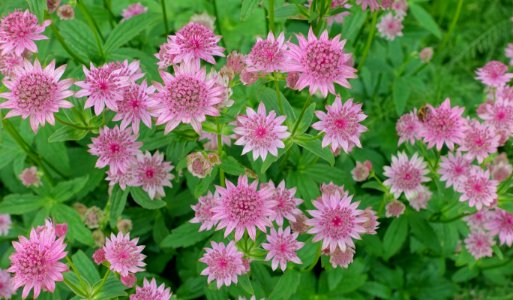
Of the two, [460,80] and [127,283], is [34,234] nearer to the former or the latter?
[127,283]

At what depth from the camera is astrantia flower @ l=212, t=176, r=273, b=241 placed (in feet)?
6.05

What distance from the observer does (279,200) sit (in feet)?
6.61

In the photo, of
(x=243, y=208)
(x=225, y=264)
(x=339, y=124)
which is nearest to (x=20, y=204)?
(x=225, y=264)

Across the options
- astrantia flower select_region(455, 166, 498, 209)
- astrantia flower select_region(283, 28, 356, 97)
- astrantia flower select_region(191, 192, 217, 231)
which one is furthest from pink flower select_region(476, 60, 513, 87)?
astrantia flower select_region(191, 192, 217, 231)

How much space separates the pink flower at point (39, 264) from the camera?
170 cm

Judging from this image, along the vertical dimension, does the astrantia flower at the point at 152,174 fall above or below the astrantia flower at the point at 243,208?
above

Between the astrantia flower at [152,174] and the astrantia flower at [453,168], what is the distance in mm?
1168

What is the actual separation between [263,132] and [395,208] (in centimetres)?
84

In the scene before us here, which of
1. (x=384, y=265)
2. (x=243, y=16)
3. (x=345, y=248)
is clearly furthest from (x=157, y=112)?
(x=384, y=265)

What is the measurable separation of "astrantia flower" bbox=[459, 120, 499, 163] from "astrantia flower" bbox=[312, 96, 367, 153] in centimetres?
63

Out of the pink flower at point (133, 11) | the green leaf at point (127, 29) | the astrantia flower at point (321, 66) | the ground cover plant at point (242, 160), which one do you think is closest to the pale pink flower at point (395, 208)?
the ground cover plant at point (242, 160)

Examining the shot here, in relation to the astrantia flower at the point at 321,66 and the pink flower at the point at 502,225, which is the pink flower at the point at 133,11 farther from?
the pink flower at the point at 502,225

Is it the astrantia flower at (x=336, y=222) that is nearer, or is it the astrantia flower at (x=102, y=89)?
the astrantia flower at (x=102, y=89)

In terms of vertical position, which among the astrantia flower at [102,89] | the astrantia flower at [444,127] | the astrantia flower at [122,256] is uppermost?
the astrantia flower at [444,127]
